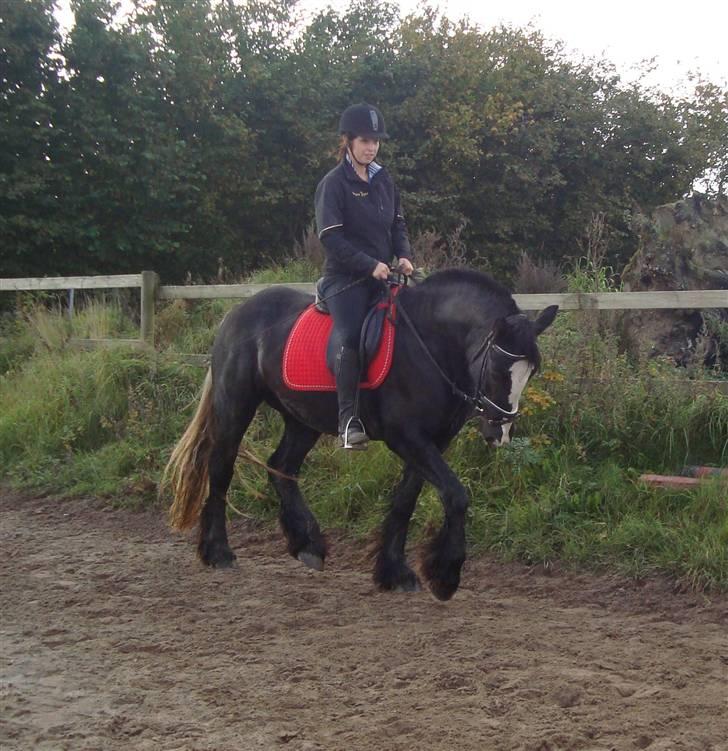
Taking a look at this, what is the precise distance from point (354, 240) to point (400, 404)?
3.80 ft

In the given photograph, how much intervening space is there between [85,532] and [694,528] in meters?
4.84

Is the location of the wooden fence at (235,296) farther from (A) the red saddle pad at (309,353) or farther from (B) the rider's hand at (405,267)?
(B) the rider's hand at (405,267)

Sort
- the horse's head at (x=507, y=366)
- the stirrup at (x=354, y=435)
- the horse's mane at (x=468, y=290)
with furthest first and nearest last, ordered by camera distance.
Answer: the stirrup at (x=354, y=435) < the horse's mane at (x=468, y=290) < the horse's head at (x=507, y=366)

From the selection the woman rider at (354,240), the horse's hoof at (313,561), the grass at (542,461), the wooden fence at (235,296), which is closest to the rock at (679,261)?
the grass at (542,461)

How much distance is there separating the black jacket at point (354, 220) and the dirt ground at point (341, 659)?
2.08 metres

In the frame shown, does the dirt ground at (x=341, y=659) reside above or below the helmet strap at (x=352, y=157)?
below

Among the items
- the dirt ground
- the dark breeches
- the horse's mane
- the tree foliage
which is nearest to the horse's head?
the horse's mane

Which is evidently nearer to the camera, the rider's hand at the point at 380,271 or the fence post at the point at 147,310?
the rider's hand at the point at 380,271

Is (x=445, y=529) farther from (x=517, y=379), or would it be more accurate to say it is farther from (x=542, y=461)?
(x=542, y=461)

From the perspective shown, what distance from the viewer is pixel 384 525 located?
566 cm

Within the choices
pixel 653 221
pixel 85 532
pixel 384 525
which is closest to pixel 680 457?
pixel 384 525

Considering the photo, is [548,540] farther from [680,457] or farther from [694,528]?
[680,457]

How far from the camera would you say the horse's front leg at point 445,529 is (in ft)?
16.1

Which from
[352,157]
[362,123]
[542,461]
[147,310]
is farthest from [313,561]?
[147,310]
